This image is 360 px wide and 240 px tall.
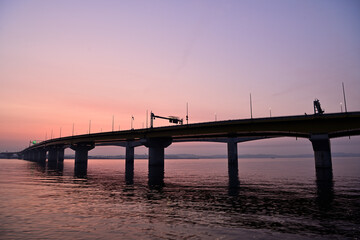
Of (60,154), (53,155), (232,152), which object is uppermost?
(60,154)

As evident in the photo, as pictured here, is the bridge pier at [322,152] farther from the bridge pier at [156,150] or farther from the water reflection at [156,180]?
the bridge pier at [156,150]

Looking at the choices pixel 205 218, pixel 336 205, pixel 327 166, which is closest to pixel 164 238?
pixel 205 218

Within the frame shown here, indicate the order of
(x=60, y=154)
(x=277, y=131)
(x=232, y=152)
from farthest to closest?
1. (x=60, y=154)
2. (x=232, y=152)
3. (x=277, y=131)

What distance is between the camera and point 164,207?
69.5ft

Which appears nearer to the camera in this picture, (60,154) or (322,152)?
(322,152)

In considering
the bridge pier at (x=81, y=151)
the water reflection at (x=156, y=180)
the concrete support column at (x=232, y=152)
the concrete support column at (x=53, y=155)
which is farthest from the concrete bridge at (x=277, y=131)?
the concrete support column at (x=53, y=155)

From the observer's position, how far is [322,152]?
61.1 meters

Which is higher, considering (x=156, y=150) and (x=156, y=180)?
(x=156, y=150)

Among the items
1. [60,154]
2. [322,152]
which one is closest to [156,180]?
[322,152]

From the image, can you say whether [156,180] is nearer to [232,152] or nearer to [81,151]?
[232,152]

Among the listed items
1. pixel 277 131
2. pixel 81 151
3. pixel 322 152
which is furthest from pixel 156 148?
pixel 81 151

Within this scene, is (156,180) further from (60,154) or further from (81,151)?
(60,154)

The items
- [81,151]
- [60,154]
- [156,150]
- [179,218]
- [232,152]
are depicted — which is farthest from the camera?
[60,154]

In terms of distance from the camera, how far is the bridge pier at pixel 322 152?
5544 cm
